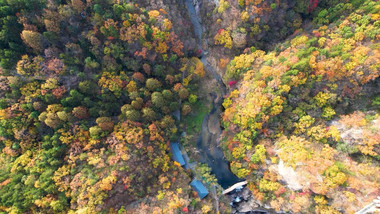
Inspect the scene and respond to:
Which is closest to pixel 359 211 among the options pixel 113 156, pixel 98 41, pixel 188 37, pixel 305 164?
pixel 305 164

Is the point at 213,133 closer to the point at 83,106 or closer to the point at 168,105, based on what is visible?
the point at 168,105

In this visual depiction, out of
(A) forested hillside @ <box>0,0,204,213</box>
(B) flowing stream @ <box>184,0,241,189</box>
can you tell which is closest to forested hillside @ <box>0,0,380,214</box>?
(A) forested hillside @ <box>0,0,204,213</box>

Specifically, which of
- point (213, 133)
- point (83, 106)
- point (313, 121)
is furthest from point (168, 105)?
point (313, 121)

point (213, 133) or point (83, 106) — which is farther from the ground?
point (83, 106)

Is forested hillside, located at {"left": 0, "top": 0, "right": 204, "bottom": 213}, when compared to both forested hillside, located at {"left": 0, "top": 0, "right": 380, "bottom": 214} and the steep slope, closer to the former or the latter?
forested hillside, located at {"left": 0, "top": 0, "right": 380, "bottom": 214}

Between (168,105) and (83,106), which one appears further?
(168,105)
